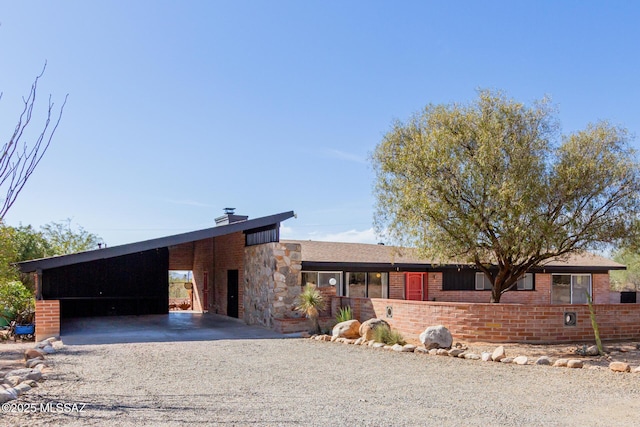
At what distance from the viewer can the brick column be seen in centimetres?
1345

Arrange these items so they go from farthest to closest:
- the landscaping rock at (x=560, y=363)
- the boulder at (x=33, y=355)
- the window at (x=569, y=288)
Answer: the window at (x=569, y=288) → the boulder at (x=33, y=355) → the landscaping rock at (x=560, y=363)

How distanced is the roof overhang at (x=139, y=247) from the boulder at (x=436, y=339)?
18.1ft

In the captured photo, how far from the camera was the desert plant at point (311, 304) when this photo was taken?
561 inches

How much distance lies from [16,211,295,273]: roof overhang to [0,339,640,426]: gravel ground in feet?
10.0

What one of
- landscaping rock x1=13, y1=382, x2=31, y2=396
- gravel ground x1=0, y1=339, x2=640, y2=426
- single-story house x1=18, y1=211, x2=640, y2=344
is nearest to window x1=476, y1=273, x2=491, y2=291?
single-story house x1=18, y1=211, x2=640, y2=344

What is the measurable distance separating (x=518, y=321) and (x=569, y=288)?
43.1 ft

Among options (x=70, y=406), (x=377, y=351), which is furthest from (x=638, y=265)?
(x=70, y=406)

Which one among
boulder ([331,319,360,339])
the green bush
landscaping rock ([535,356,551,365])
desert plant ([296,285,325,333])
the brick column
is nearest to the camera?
landscaping rock ([535,356,551,365])

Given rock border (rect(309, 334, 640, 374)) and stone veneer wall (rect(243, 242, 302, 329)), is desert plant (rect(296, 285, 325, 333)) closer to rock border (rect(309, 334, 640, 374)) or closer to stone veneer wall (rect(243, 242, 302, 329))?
stone veneer wall (rect(243, 242, 302, 329))

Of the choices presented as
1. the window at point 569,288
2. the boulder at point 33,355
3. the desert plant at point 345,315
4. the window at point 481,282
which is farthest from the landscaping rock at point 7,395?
the window at point 569,288

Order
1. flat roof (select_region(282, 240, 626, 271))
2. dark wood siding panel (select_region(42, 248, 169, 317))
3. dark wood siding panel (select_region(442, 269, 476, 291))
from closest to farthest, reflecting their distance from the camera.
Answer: dark wood siding panel (select_region(42, 248, 169, 317)) → flat roof (select_region(282, 240, 626, 271)) → dark wood siding panel (select_region(442, 269, 476, 291))

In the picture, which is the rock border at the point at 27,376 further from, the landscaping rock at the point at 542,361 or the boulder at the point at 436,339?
the landscaping rock at the point at 542,361

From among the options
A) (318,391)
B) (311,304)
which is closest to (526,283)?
(311,304)

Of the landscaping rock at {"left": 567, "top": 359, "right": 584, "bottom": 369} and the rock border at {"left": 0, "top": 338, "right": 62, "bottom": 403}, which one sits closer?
the rock border at {"left": 0, "top": 338, "right": 62, "bottom": 403}
